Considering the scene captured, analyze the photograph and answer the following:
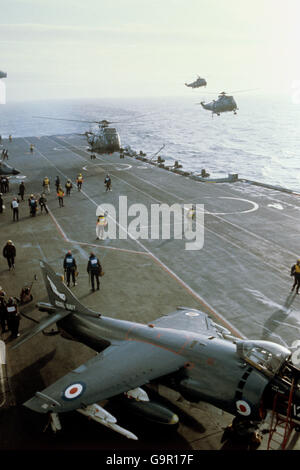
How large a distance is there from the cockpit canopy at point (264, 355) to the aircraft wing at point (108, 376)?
1.95 meters

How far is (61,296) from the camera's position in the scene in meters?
14.6

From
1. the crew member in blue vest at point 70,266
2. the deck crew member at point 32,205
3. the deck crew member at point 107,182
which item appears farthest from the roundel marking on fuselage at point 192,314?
the deck crew member at point 107,182

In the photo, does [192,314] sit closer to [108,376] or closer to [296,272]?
[108,376]

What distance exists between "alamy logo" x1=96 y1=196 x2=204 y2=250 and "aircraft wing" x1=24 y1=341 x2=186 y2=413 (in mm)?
15914

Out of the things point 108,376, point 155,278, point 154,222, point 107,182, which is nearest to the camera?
point 108,376

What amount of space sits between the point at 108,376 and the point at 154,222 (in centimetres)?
2314

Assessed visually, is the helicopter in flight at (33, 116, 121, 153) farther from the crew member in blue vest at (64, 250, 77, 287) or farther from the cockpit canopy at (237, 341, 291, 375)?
the cockpit canopy at (237, 341, 291, 375)

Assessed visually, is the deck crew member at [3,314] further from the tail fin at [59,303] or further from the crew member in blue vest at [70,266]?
the crew member in blue vest at [70,266]

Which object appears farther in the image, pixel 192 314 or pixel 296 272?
pixel 296 272

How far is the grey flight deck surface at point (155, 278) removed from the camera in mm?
11477

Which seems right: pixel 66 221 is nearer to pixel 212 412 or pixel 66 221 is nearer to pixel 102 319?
pixel 102 319

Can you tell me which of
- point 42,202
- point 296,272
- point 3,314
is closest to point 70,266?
point 3,314
